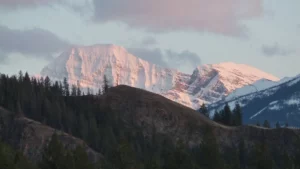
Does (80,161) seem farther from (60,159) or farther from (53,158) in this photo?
(53,158)

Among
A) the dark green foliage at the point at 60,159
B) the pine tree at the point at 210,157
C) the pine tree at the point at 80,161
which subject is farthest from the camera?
the pine tree at the point at 210,157

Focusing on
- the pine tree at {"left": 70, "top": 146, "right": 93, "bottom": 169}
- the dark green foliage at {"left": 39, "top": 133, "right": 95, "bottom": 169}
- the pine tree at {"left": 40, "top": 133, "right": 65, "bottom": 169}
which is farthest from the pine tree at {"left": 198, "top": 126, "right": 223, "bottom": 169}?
the pine tree at {"left": 40, "top": 133, "right": 65, "bottom": 169}

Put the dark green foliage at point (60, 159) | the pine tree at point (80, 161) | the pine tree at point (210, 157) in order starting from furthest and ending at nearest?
the pine tree at point (210, 157) → the pine tree at point (80, 161) → the dark green foliage at point (60, 159)

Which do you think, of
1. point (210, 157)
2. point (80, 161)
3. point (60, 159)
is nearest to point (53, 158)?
point (60, 159)

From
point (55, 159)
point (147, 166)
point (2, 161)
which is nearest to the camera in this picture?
point (2, 161)

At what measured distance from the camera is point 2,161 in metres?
119

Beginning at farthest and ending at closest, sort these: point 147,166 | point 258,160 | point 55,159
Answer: point 258,160, point 147,166, point 55,159

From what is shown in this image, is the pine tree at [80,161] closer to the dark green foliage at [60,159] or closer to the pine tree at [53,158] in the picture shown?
the dark green foliage at [60,159]

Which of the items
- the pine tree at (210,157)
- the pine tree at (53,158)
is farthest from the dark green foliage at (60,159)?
the pine tree at (210,157)

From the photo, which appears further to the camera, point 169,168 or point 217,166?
point 217,166

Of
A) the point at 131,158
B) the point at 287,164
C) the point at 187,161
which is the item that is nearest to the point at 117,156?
the point at 131,158

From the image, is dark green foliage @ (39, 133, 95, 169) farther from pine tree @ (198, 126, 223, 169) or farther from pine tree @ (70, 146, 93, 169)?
pine tree @ (198, 126, 223, 169)

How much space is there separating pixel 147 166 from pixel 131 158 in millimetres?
3091

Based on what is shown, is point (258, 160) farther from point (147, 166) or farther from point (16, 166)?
point (16, 166)
